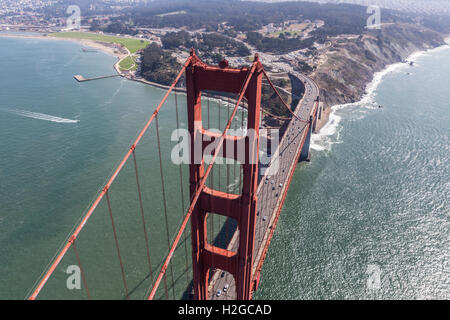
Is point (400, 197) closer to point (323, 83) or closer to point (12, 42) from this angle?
point (323, 83)

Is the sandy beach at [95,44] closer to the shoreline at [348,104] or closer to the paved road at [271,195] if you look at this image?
the shoreline at [348,104]

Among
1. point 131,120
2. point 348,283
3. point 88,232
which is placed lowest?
point 348,283

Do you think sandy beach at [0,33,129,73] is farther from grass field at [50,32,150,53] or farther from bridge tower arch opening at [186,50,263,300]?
bridge tower arch opening at [186,50,263,300]

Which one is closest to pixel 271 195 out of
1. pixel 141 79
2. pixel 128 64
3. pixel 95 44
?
pixel 141 79

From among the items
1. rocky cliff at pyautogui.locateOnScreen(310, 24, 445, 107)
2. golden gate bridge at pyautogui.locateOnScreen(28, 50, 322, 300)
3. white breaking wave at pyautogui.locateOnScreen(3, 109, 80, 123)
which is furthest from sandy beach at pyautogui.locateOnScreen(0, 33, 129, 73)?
golden gate bridge at pyautogui.locateOnScreen(28, 50, 322, 300)

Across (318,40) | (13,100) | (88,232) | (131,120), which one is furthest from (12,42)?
(88,232)

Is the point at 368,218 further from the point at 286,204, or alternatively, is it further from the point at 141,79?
the point at 141,79
